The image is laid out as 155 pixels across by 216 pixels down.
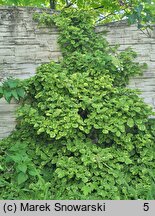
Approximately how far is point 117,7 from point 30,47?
4.99 feet

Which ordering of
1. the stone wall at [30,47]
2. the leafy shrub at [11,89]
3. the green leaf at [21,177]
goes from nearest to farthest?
the green leaf at [21,177]
the leafy shrub at [11,89]
the stone wall at [30,47]

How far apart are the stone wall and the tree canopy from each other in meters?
0.25

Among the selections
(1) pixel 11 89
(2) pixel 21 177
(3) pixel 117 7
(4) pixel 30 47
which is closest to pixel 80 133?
(2) pixel 21 177

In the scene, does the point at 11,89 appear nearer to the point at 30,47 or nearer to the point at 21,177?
the point at 30,47

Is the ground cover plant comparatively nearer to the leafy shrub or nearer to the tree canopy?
the leafy shrub

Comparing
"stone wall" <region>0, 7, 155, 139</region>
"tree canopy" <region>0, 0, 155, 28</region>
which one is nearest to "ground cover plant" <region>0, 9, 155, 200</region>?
Answer: "stone wall" <region>0, 7, 155, 139</region>

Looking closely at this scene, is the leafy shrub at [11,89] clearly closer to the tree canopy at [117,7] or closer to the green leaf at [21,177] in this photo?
the green leaf at [21,177]

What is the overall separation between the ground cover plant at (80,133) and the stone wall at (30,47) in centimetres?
17

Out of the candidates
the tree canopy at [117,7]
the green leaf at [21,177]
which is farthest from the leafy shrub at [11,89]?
the tree canopy at [117,7]

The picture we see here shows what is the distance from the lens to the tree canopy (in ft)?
12.4

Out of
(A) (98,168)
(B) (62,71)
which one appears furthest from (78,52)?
(A) (98,168)

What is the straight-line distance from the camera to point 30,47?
4.12 m

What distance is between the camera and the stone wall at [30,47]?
4.09m

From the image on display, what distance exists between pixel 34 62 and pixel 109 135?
49.7 inches
